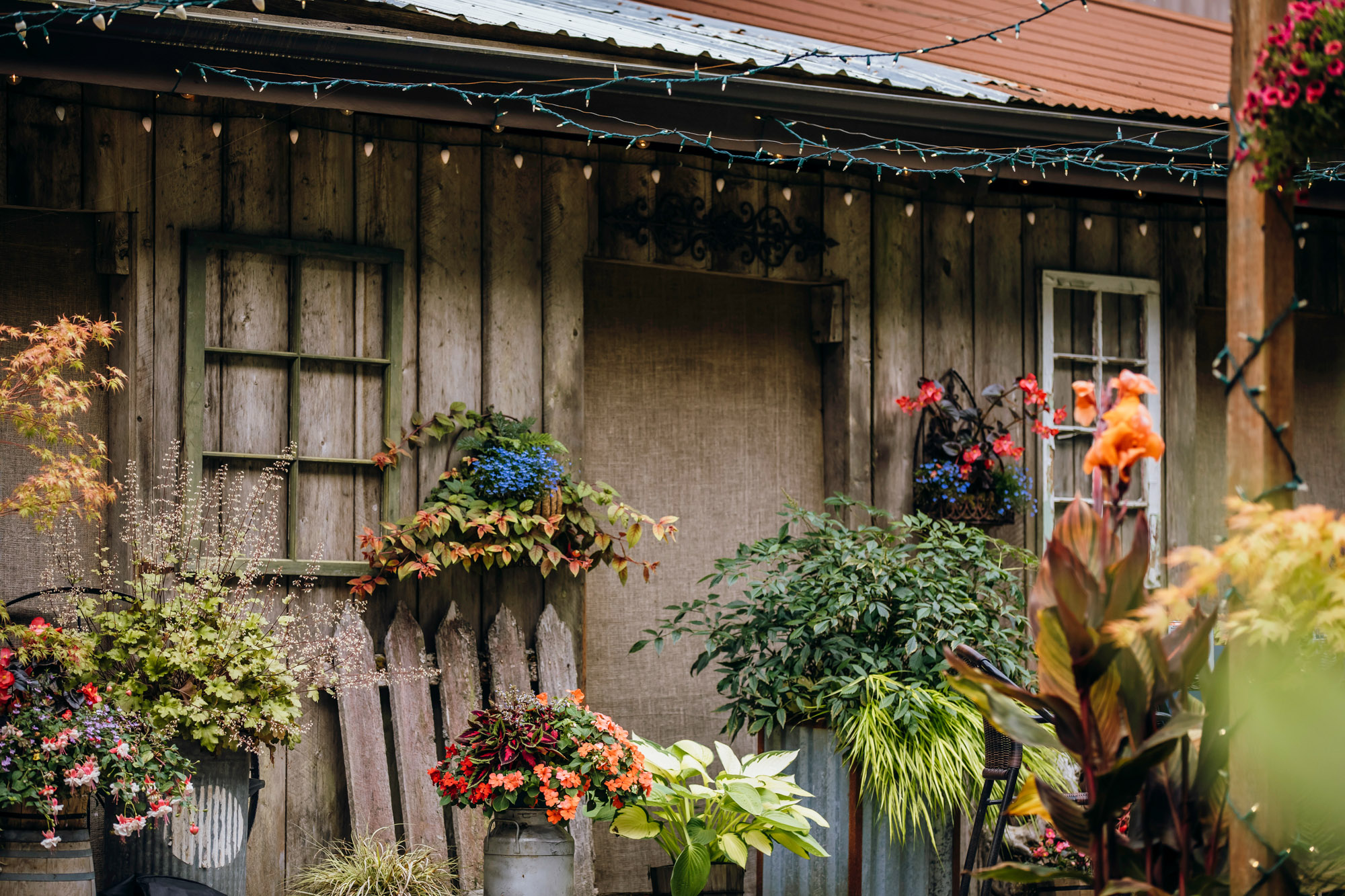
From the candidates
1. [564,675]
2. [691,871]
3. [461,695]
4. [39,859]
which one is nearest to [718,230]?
[564,675]

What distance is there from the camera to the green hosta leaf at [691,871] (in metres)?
4.67

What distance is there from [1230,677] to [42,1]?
12.5 ft

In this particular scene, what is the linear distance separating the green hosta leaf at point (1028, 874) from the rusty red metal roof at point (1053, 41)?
12.9 ft

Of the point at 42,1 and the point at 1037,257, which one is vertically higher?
the point at 42,1

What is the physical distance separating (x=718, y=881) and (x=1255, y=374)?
12.3 feet

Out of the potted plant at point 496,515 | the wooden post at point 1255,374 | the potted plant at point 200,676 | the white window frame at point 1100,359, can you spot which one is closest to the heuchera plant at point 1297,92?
the wooden post at point 1255,374

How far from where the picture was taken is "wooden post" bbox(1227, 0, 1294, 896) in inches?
108

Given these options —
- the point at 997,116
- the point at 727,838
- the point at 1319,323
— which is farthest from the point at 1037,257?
the point at 727,838

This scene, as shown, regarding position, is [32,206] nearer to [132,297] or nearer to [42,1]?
[132,297]

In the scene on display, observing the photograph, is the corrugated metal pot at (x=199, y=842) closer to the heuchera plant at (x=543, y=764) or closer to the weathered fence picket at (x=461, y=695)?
the heuchera plant at (x=543, y=764)

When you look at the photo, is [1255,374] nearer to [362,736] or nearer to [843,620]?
[843,620]

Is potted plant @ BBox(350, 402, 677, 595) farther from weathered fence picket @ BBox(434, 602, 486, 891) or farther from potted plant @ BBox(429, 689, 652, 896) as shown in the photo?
potted plant @ BBox(429, 689, 652, 896)

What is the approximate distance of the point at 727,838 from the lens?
185 inches

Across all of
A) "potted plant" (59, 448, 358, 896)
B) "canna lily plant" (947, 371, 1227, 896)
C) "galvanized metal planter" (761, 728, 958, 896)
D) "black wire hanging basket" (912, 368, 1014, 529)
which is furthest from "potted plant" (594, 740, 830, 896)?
"canna lily plant" (947, 371, 1227, 896)
